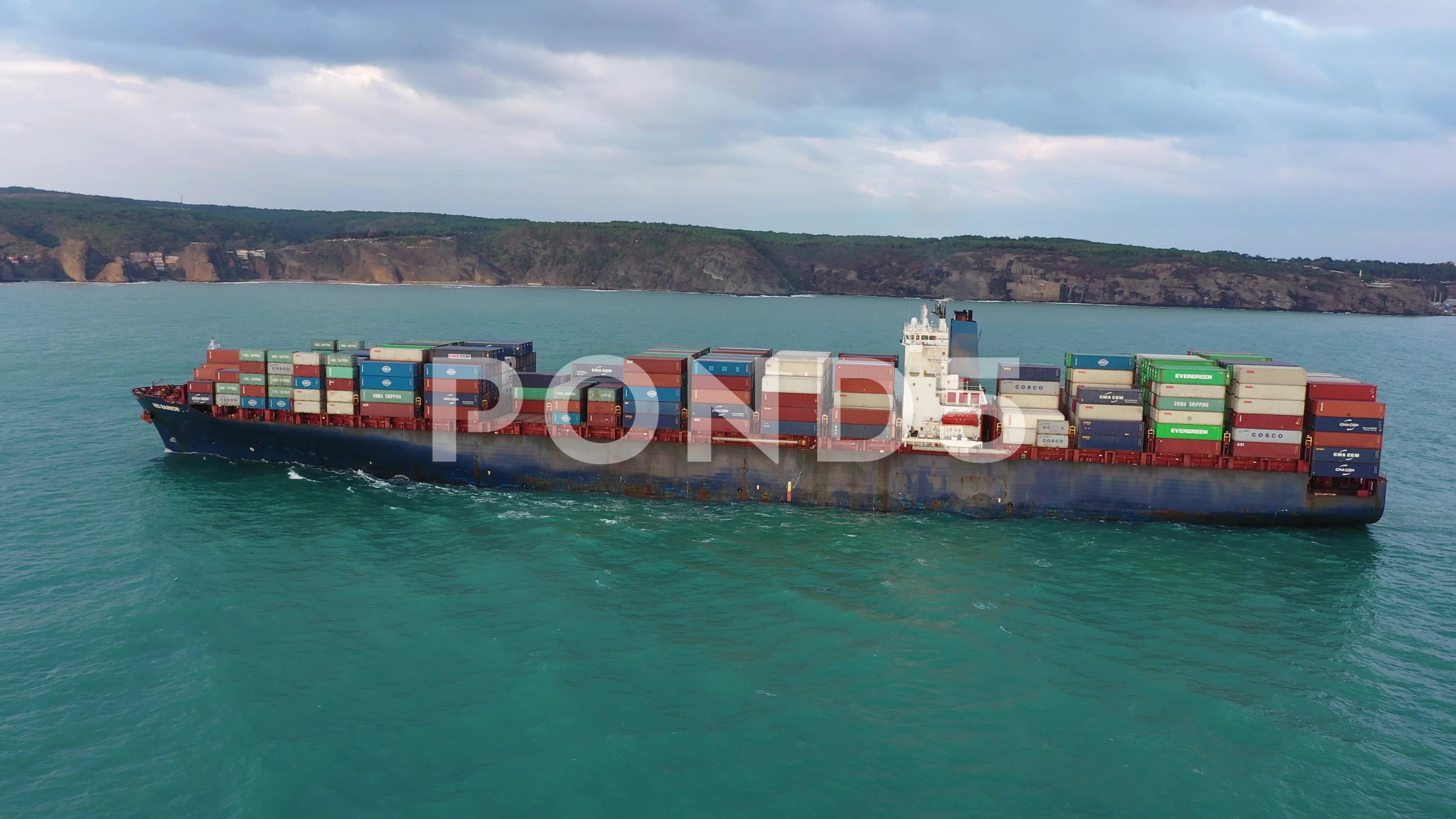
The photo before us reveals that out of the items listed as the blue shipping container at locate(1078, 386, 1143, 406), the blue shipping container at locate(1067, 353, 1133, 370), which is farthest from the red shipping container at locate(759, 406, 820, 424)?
the blue shipping container at locate(1067, 353, 1133, 370)

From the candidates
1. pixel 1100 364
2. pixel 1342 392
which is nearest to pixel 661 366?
pixel 1100 364

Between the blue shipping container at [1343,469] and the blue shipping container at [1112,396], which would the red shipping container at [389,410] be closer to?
the blue shipping container at [1112,396]

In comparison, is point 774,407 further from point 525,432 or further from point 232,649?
point 232,649

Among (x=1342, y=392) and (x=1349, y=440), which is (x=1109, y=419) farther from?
(x=1349, y=440)

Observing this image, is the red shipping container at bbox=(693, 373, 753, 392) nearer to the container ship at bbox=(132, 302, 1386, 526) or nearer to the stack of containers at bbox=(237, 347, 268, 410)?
the container ship at bbox=(132, 302, 1386, 526)

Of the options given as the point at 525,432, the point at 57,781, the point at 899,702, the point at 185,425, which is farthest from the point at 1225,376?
the point at 185,425
